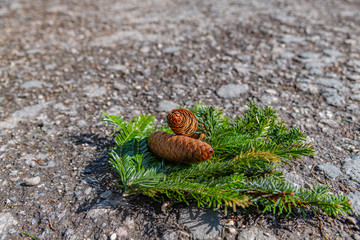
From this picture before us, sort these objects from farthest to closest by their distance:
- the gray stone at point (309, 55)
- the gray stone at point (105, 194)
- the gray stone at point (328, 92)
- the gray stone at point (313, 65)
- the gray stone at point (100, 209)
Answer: the gray stone at point (309, 55) < the gray stone at point (313, 65) < the gray stone at point (328, 92) < the gray stone at point (105, 194) < the gray stone at point (100, 209)

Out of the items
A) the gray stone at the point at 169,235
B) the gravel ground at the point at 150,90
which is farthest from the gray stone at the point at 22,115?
the gray stone at the point at 169,235

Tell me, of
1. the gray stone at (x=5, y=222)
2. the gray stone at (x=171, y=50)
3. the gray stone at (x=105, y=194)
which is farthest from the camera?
the gray stone at (x=171, y=50)

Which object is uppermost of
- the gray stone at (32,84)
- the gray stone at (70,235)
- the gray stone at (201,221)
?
the gray stone at (201,221)

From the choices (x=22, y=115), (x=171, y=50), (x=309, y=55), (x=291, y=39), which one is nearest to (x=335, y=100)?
(x=309, y=55)

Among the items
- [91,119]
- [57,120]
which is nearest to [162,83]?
[91,119]

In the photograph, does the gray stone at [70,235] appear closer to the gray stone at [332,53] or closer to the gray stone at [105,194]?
the gray stone at [105,194]

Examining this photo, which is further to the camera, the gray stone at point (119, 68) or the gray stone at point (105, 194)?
the gray stone at point (119, 68)

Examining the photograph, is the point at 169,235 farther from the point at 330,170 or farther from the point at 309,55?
the point at 309,55

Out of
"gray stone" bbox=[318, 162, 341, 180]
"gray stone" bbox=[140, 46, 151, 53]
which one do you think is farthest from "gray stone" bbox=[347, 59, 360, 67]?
"gray stone" bbox=[140, 46, 151, 53]
